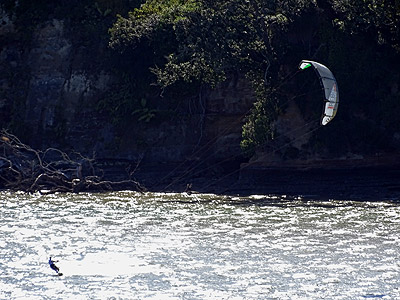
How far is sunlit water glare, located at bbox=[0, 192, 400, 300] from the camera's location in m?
14.6

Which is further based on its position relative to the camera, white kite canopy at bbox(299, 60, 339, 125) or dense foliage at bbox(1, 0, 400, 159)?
dense foliage at bbox(1, 0, 400, 159)

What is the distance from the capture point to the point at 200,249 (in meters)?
17.8

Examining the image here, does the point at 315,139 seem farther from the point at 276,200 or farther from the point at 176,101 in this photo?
the point at 176,101

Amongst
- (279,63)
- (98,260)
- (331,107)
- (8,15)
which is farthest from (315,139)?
(8,15)

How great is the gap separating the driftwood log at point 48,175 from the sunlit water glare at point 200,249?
2276 millimetres

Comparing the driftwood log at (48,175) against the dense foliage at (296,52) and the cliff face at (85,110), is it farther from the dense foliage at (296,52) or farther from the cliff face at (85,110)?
the dense foliage at (296,52)

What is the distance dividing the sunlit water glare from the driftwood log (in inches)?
89.6

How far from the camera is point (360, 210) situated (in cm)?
2262

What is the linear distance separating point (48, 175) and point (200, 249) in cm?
1134

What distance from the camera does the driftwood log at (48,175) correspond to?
27875 millimetres

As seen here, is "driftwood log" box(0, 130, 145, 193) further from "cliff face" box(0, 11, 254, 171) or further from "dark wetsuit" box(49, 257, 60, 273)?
"dark wetsuit" box(49, 257, 60, 273)

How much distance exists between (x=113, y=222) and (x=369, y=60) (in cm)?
988

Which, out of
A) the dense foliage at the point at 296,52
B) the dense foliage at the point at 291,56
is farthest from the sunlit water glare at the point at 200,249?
the dense foliage at the point at 296,52

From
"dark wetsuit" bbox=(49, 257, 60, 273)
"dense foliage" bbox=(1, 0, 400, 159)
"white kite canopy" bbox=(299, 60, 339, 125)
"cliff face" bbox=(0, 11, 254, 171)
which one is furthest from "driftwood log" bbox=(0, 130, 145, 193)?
"dark wetsuit" bbox=(49, 257, 60, 273)
